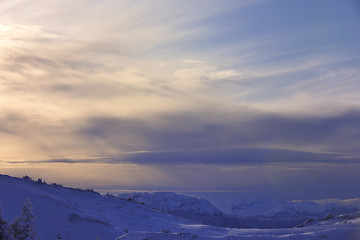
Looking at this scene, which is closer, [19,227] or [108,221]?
[19,227]

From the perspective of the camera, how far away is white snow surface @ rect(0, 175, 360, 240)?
2267 centimetres

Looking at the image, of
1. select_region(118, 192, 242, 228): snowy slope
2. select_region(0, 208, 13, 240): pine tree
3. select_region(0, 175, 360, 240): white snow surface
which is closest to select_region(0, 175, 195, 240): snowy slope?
select_region(0, 175, 360, 240): white snow surface

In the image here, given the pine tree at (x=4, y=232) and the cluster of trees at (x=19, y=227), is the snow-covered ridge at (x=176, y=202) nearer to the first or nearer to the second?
the cluster of trees at (x=19, y=227)

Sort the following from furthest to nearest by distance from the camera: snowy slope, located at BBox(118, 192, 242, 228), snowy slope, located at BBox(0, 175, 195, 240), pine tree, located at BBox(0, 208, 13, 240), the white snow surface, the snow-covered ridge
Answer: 1. the snow-covered ridge
2. snowy slope, located at BBox(118, 192, 242, 228)
3. snowy slope, located at BBox(0, 175, 195, 240)
4. the white snow surface
5. pine tree, located at BBox(0, 208, 13, 240)

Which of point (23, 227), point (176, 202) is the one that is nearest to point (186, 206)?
point (176, 202)

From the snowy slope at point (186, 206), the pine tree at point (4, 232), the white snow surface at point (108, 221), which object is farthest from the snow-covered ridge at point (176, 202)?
the pine tree at point (4, 232)

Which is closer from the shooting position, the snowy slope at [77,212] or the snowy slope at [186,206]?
the snowy slope at [77,212]

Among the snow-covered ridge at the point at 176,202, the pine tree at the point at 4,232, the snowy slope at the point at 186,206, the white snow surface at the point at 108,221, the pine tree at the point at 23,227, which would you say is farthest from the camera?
the snow-covered ridge at the point at 176,202

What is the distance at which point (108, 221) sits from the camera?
32.7 metres

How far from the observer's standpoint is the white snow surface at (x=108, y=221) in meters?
22.7

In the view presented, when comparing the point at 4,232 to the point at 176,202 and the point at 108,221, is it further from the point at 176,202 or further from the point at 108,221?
the point at 176,202

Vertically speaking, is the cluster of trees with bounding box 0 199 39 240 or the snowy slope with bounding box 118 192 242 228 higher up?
the cluster of trees with bounding box 0 199 39 240

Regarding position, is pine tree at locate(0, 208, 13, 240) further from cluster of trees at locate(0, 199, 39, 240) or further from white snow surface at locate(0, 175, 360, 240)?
white snow surface at locate(0, 175, 360, 240)

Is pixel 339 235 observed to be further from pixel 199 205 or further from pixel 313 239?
pixel 199 205
